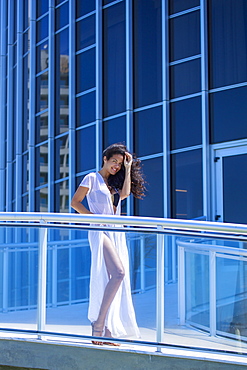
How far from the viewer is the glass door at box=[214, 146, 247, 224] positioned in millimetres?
10109

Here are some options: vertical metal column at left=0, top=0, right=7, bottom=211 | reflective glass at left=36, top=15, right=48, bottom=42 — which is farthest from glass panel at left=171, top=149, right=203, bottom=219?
vertical metal column at left=0, top=0, right=7, bottom=211

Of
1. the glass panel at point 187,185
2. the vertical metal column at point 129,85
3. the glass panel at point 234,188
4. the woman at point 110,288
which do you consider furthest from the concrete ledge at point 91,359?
the vertical metal column at point 129,85

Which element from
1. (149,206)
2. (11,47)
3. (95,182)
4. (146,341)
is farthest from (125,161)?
(11,47)

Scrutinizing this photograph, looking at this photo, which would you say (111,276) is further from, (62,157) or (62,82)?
(62,82)

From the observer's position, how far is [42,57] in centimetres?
1578

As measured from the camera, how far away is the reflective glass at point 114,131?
40.9 feet

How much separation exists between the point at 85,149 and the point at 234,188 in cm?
447

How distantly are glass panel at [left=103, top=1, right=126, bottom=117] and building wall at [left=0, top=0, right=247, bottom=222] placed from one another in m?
0.02

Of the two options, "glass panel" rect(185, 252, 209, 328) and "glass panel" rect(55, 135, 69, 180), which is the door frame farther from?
"glass panel" rect(185, 252, 209, 328)

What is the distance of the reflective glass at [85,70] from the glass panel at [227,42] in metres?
3.54

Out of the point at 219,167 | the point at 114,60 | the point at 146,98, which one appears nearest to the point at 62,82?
the point at 114,60

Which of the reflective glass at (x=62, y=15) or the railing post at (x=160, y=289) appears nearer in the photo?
the railing post at (x=160, y=289)

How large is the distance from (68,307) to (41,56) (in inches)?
483

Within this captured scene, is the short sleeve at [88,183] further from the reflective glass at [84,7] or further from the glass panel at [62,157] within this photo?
the reflective glass at [84,7]
